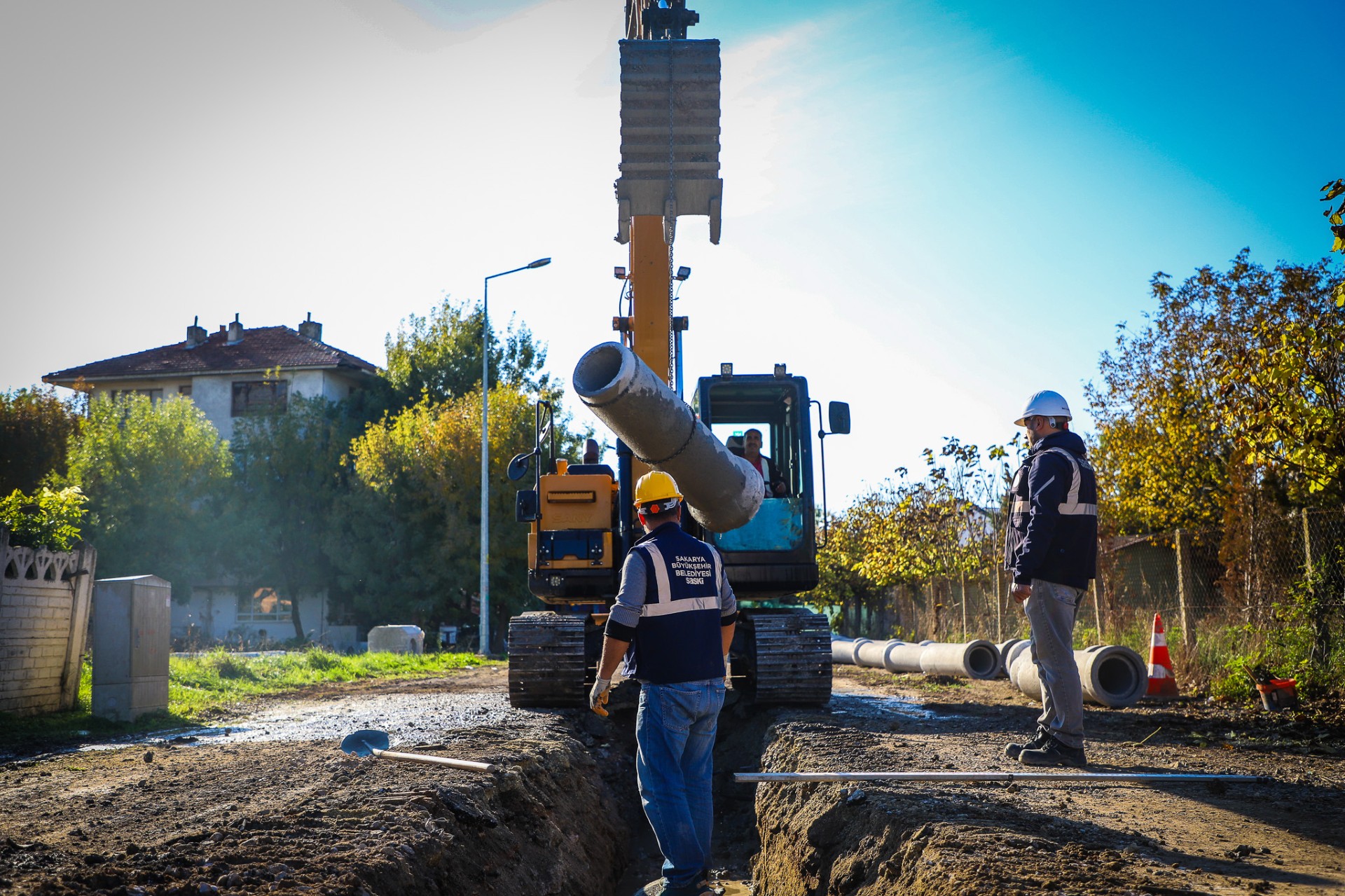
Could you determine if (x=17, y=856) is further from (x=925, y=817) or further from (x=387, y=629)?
(x=387, y=629)

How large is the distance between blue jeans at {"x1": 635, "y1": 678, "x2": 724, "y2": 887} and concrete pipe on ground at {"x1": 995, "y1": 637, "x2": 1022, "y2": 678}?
9.11 m

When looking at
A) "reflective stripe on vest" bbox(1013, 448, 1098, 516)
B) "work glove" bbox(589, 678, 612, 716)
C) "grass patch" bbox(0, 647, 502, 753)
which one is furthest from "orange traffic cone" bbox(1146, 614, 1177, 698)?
"grass patch" bbox(0, 647, 502, 753)

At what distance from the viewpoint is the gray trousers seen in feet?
19.4

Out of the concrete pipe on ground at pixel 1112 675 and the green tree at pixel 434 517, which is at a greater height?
the green tree at pixel 434 517

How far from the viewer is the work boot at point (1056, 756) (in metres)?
6.02

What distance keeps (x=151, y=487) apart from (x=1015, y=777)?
34689mm

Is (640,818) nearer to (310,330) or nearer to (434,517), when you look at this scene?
(434,517)

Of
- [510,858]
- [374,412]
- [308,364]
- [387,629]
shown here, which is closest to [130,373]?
[308,364]

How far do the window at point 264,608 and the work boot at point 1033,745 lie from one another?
3594 centimetres

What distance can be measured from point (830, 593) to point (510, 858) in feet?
101

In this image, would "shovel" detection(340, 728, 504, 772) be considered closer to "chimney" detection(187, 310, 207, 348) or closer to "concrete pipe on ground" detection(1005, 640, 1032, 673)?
"concrete pipe on ground" detection(1005, 640, 1032, 673)

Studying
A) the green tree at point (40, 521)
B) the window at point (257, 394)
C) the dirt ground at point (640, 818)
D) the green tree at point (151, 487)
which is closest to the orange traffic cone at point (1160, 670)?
the dirt ground at point (640, 818)

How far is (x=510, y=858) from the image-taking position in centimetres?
534

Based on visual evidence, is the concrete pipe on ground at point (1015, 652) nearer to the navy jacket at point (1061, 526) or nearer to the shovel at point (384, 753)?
the navy jacket at point (1061, 526)
